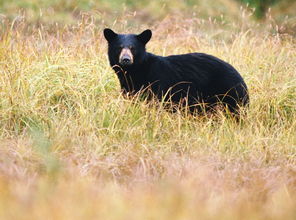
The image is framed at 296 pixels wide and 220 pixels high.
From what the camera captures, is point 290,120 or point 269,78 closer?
point 290,120

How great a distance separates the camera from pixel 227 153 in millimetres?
5039

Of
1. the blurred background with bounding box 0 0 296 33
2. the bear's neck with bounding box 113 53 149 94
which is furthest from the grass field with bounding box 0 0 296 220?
the blurred background with bounding box 0 0 296 33

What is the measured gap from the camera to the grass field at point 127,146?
11.1ft

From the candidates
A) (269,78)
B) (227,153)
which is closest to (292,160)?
(227,153)

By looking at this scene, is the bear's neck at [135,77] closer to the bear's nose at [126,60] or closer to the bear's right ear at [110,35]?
the bear's nose at [126,60]

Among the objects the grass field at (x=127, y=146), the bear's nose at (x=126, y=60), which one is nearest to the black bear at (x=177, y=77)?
the bear's nose at (x=126, y=60)

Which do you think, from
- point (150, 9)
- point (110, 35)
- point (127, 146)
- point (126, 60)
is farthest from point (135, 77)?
point (150, 9)

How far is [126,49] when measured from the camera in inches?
245

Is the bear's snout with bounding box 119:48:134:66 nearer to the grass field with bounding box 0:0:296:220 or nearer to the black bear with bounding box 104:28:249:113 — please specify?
the black bear with bounding box 104:28:249:113

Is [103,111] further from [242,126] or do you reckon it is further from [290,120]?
[290,120]

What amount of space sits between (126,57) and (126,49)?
0.46 ft

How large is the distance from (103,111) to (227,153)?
128 cm

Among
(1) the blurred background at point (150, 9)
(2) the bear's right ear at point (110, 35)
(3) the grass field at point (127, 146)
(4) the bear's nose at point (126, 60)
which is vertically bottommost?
(1) the blurred background at point (150, 9)

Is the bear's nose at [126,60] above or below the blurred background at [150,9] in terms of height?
above
